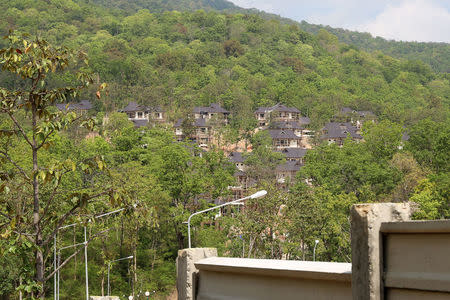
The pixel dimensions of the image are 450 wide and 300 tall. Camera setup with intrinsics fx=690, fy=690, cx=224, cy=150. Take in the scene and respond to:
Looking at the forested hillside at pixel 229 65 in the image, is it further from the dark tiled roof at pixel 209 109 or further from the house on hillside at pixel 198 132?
the house on hillside at pixel 198 132

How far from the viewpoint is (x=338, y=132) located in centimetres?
10206

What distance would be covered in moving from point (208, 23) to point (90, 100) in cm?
6690

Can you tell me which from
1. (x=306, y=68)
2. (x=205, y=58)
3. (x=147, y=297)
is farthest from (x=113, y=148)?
(x=306, y=68)

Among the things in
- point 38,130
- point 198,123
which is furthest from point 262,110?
point 38,130

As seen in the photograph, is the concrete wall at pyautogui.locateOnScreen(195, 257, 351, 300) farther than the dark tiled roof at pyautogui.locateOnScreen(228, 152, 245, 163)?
No

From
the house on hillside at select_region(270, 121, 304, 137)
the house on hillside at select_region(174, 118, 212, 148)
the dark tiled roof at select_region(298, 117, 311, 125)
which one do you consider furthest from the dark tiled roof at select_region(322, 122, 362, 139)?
the house on hillside at select_region(174, 118, 212, 148)

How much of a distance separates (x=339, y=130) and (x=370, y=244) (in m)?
100

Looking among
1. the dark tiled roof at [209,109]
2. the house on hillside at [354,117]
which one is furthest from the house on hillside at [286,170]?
the house on hillside at [354,117]

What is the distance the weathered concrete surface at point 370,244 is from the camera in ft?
12.4

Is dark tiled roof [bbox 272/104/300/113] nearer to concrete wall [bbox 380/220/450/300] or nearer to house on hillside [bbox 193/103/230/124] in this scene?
house on hillside [bbox 193/103/230/124]

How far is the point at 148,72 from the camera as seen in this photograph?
392 feet

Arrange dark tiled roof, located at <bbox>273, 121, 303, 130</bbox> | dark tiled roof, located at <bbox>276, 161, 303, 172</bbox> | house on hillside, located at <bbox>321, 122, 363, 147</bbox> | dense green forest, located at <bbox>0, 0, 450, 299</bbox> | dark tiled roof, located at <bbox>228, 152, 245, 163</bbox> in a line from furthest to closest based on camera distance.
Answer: dark tiled roof, located at <bbox>273, 121, 303, 130</bbox> → house on hillside, located at <bbox>321, 122, 363, 147</bbox> → dark tiled roof, located at <bbox>228, 152, 245, 163</bbox> → dark tiled roof, located at <bbox>276, 161, 303, 172</bbox> → dense green forest, located at <bbox>0, 0, 450, 299</bbox>

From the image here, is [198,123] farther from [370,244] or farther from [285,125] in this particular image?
[370,244]

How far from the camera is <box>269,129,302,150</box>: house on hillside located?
99438mm
